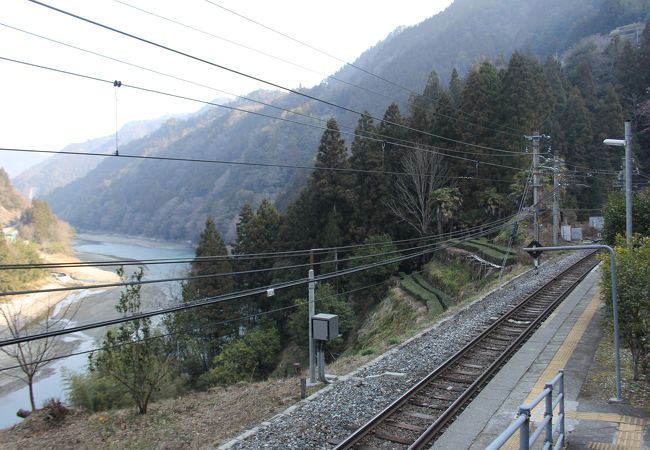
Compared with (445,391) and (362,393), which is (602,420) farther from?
(362,393)

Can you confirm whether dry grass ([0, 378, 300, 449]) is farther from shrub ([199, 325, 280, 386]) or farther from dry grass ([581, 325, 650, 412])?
shrub ([199, 325, 280, 386])

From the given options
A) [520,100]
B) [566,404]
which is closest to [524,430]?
[566,404]

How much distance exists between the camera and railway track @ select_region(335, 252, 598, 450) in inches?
326

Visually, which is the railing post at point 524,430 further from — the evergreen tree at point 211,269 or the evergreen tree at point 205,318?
the evergreen tree at point 211,269

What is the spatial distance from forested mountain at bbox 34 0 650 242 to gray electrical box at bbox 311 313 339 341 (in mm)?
11420

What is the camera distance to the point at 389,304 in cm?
3048

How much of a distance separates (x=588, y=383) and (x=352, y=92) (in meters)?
107

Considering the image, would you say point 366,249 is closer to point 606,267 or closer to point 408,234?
point 408,234

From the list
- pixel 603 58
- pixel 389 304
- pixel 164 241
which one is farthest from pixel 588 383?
pixel 164 241

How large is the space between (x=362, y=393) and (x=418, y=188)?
27502 mm

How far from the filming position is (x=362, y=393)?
1059cm

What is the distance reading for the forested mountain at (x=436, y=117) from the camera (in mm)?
40969

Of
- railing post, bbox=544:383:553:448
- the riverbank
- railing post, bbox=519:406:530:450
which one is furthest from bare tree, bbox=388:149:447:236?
railing post, bbox=519:406:530:450

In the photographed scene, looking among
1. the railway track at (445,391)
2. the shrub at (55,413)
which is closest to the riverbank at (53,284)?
the shrub at (55,413)
